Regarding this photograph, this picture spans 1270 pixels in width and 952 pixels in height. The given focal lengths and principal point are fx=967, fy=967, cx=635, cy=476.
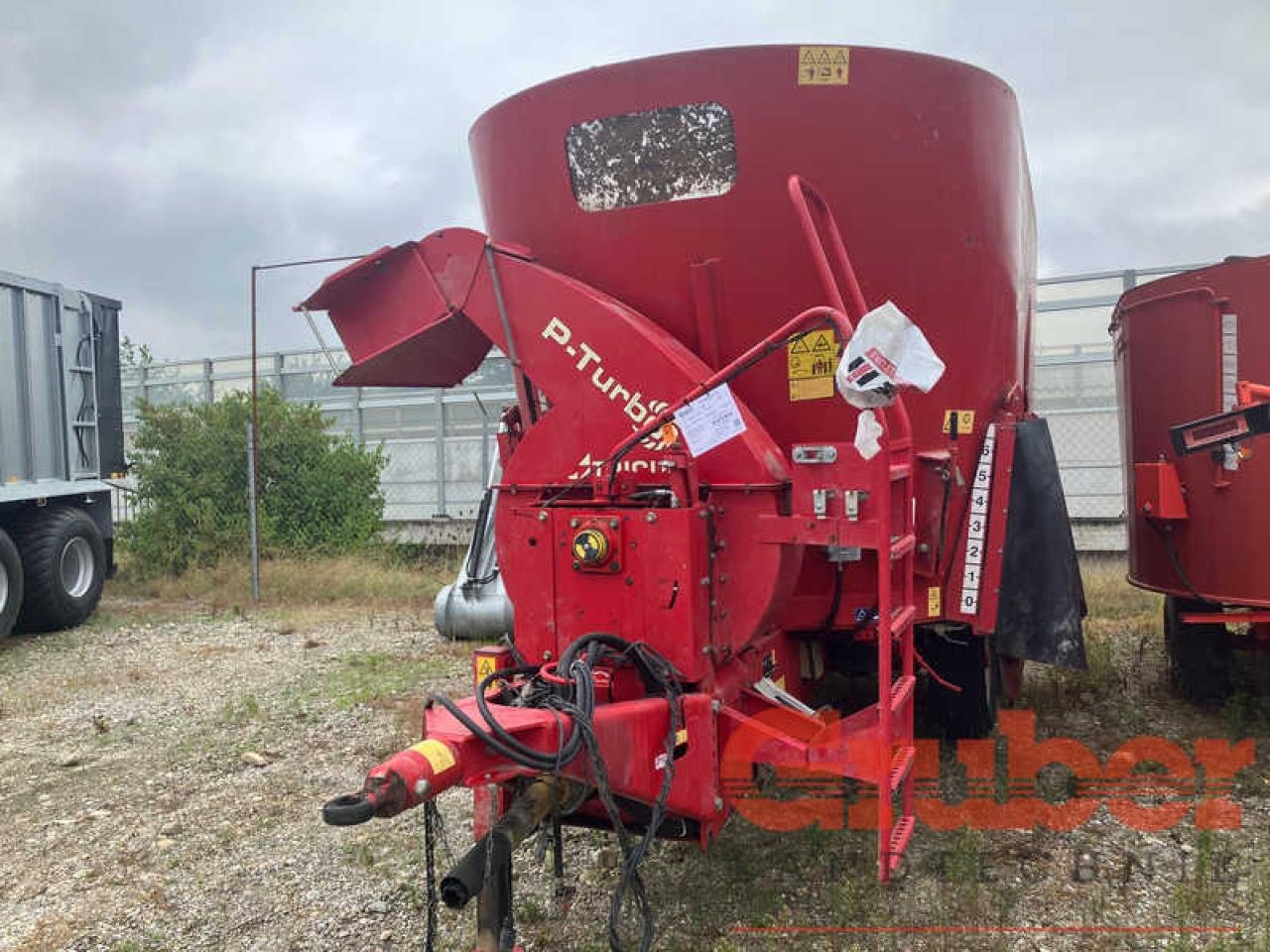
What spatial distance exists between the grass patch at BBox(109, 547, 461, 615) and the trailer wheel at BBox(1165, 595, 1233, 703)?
6.18 m

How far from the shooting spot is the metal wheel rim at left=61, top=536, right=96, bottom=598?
26.3 feet

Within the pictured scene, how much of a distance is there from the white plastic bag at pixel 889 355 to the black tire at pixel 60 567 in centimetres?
750

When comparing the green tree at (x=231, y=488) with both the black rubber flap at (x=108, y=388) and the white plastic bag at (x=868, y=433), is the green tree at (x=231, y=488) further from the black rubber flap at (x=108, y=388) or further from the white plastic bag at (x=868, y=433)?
the white plastic bag at (x=868, y=433)

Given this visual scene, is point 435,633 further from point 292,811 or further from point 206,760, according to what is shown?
point 292,811

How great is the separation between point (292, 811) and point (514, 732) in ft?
7.00

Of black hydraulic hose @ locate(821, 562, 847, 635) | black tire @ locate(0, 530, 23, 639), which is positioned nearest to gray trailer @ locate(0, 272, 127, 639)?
black tire @ locate(0, 530, 23, 639)

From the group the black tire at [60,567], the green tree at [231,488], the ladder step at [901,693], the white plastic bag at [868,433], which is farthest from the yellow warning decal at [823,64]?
the green tree at [231,488]

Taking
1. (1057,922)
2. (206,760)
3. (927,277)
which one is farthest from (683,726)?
(206,760)

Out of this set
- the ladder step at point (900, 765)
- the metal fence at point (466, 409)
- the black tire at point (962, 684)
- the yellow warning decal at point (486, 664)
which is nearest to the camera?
the ladder step at point (900, 765)

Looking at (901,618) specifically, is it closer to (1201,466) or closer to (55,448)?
(1201,466)

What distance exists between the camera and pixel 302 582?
9484mm

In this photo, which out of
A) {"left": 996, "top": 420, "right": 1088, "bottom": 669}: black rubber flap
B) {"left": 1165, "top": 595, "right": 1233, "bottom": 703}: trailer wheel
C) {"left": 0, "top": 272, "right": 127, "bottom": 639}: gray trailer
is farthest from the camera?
{"left": 0, "top": 272, "right": 127, "bottom": 639}: gray trailer

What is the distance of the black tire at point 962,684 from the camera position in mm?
3838

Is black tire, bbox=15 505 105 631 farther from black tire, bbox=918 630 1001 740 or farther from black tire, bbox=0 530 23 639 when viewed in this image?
black tire, bbox=918 630 1001 740
